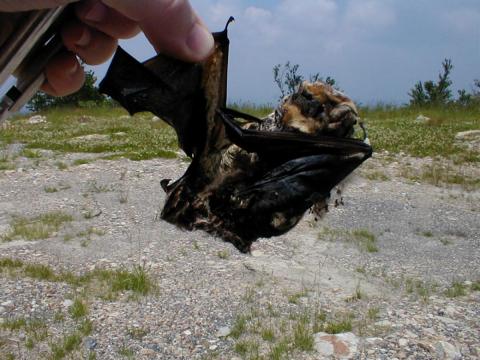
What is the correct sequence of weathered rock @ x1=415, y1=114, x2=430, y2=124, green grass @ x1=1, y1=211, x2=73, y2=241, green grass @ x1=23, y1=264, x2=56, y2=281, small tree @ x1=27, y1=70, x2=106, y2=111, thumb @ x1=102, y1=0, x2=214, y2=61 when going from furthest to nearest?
small tree @ x1=27, y1=70, x2=106, y2=111
weathered rock @ x1=415, y1=114, x2=430, y2=124
green grass @ x1=1, y1=211, x2=73, y2=241
green grass @ x1=23, y1=264, x2=56, y2=281
thumb @ x1=102, y1=0, x2=214, y2=61

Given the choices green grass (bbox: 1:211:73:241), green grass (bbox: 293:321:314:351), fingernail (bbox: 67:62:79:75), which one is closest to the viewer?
fingernail (bbox: 67:62:79:75)

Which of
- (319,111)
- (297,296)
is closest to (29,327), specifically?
(297,296)

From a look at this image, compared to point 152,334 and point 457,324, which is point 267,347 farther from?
point 457,324

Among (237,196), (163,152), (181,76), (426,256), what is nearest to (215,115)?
(181,76)

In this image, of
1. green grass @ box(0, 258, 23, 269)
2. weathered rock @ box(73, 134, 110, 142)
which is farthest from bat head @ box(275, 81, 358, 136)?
weathered rock @ box(73, 134, 110, 142)

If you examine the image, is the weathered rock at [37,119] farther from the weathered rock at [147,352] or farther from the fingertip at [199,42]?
the fingertip at [199,42]

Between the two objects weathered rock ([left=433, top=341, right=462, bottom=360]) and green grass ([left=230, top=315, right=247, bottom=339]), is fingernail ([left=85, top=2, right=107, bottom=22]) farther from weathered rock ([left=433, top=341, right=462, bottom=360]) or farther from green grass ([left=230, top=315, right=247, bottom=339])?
weathered rock ([left=433, top=341, right=462, bottom=360])
